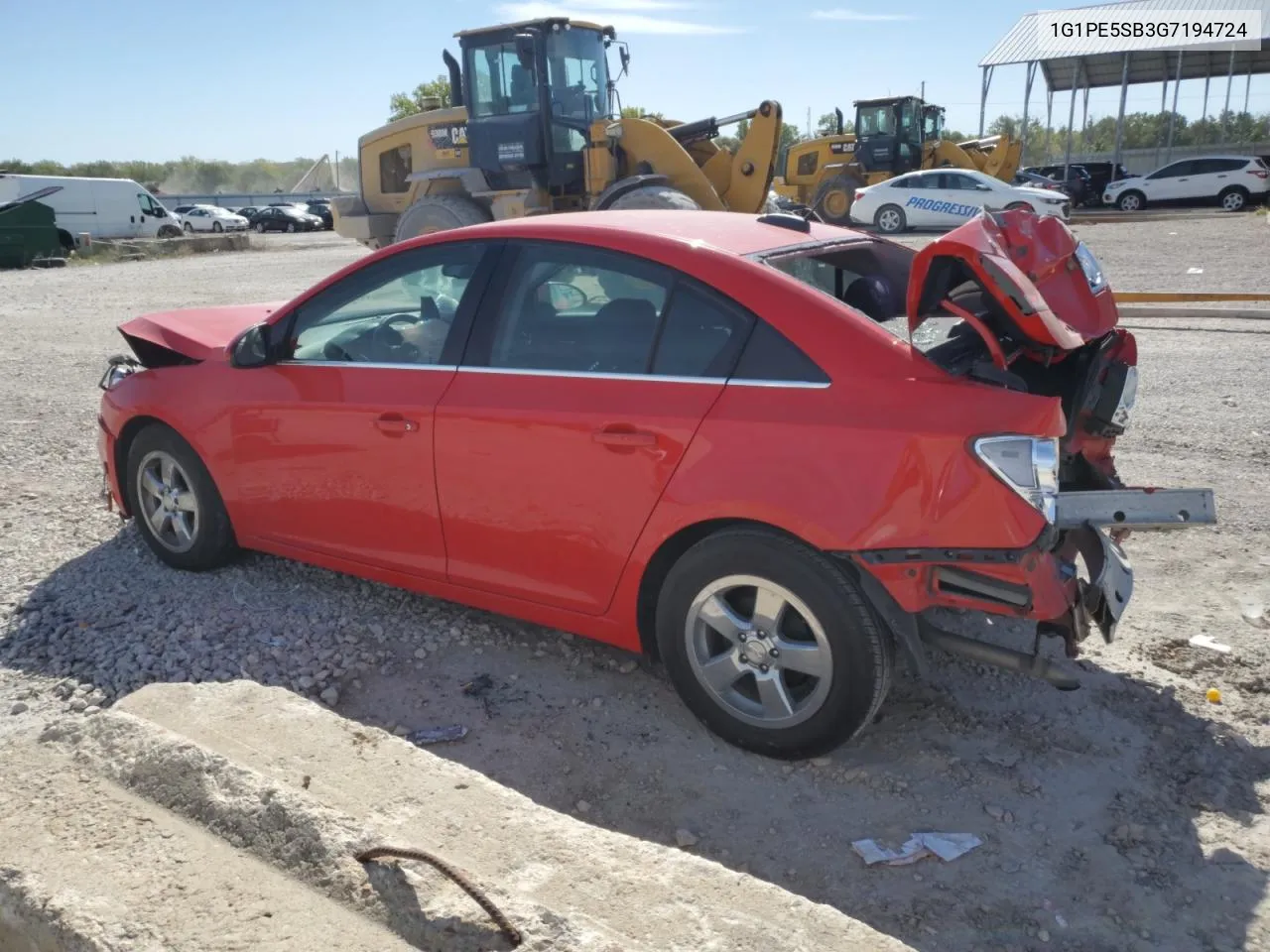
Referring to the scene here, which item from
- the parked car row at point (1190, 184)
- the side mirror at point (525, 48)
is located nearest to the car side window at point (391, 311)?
the side mirror at point (525, 48)

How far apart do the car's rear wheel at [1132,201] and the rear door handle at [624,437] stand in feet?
114

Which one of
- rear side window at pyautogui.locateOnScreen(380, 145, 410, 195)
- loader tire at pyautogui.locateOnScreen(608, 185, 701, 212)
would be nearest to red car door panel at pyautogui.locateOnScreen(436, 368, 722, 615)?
loader tire at pyautogui.locateOnScreen(608, 185, 701, 212)

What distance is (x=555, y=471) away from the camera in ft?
12.2

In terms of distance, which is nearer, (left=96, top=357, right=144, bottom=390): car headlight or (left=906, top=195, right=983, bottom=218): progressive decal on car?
(left=96, top=357, right=144, bottom=390): car headlight

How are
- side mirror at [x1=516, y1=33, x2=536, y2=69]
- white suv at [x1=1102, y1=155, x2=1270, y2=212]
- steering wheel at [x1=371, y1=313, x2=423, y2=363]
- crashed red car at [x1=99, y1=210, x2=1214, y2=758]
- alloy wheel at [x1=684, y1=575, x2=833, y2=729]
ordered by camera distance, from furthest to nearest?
1. white suv at [x1=1102, y1=155, x2=1270, y2=212]
2. side mirror at [x1=516, y1=33, x2=536, y2=69]
3. steering wheel at [x1=371, y1=313, x2=423, y2=363]
4. alloy wheel at [x1=684, y1=575, x2=833, y2=729]
5. crashed red car at [x1=99, y1=210, x2=1214, y2=758]

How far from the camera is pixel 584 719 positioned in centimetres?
380

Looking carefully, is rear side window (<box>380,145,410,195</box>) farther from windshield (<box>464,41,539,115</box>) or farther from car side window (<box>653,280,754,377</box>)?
car side window (<box>653,280,754,377</box>)

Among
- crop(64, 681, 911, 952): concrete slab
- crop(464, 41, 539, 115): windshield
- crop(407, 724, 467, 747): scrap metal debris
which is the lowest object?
crop(407, 724, 467, 747): scrap metal debris

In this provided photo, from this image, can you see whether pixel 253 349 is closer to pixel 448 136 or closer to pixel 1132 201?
pixel 448 136

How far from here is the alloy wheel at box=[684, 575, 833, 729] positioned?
3340 mm

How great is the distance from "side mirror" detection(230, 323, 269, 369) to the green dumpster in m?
26.9

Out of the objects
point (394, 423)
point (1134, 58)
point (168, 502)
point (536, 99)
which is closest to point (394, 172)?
point (536, 99)

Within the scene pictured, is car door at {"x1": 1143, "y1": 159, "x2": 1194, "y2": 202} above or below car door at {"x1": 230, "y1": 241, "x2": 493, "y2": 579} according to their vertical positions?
above

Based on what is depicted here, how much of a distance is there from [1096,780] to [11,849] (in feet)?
9.91
